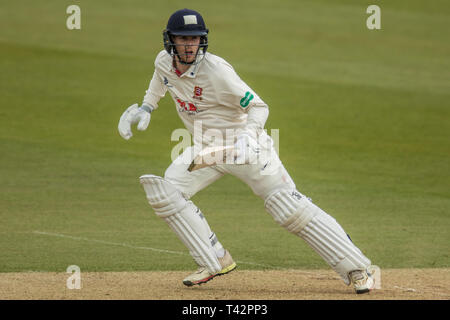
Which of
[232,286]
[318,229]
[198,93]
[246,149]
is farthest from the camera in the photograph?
[232,286]

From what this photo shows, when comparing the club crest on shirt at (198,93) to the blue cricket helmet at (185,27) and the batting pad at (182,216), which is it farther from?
the batting pad at (182,216)

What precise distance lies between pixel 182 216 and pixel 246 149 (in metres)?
0.77

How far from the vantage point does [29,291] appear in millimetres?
6234

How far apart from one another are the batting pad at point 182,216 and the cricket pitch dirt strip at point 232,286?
27 cm

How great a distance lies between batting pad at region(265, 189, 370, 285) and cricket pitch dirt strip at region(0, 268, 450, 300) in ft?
0.82

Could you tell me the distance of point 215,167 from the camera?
634 centimetres

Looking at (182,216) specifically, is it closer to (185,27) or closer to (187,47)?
(187,47)

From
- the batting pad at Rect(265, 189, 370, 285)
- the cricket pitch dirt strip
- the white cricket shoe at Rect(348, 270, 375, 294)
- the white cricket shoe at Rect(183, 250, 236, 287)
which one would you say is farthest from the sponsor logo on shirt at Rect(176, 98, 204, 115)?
the white cricket shoe at Rect(348, 270, 375, 294)

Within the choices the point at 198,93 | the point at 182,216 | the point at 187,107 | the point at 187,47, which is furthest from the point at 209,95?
the point at 182,216

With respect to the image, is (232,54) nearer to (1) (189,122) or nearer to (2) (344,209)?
(2) (344,209)

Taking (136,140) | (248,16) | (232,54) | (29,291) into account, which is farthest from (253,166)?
(248,16)

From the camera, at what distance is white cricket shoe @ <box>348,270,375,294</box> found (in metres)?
6.08
